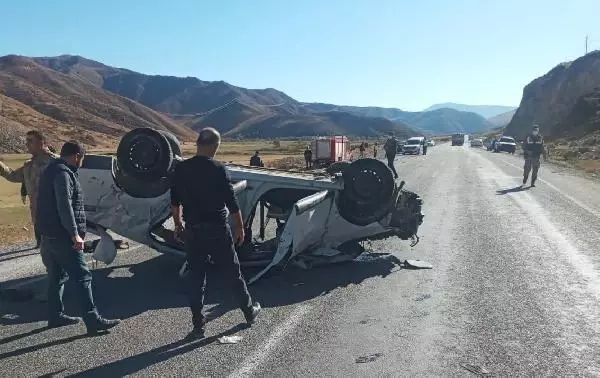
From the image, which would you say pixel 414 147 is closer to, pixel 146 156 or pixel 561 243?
pixel 561 243

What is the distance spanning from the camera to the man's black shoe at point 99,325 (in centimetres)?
483

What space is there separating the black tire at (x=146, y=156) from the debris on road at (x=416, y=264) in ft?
10.6

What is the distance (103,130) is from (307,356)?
92307mm

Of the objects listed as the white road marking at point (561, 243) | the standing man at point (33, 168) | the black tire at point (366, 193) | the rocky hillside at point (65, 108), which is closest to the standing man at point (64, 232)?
the standing man at point (33, 168)

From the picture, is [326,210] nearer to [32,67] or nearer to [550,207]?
[550,207]

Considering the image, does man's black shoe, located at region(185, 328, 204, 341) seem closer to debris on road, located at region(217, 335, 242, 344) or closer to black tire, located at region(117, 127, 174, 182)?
debris on road, located at region(217, 335, 242, 344)

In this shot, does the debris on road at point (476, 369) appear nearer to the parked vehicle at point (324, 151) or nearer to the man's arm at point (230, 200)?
the man's arm at point (230, 200)

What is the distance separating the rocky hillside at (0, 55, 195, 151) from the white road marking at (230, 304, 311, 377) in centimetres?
5998

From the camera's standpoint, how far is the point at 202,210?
471 cm

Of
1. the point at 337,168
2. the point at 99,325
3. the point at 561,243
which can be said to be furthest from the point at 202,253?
the point at 561,243

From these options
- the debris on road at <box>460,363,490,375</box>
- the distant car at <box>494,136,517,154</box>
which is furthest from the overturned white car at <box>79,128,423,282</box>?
the distant car at <box>494,136,517,154</box>

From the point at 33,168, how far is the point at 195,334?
11.9 ft

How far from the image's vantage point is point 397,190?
7691 millimetres

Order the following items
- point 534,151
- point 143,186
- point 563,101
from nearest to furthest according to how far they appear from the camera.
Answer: point 143,186 < point 534,151 < point 563,101
